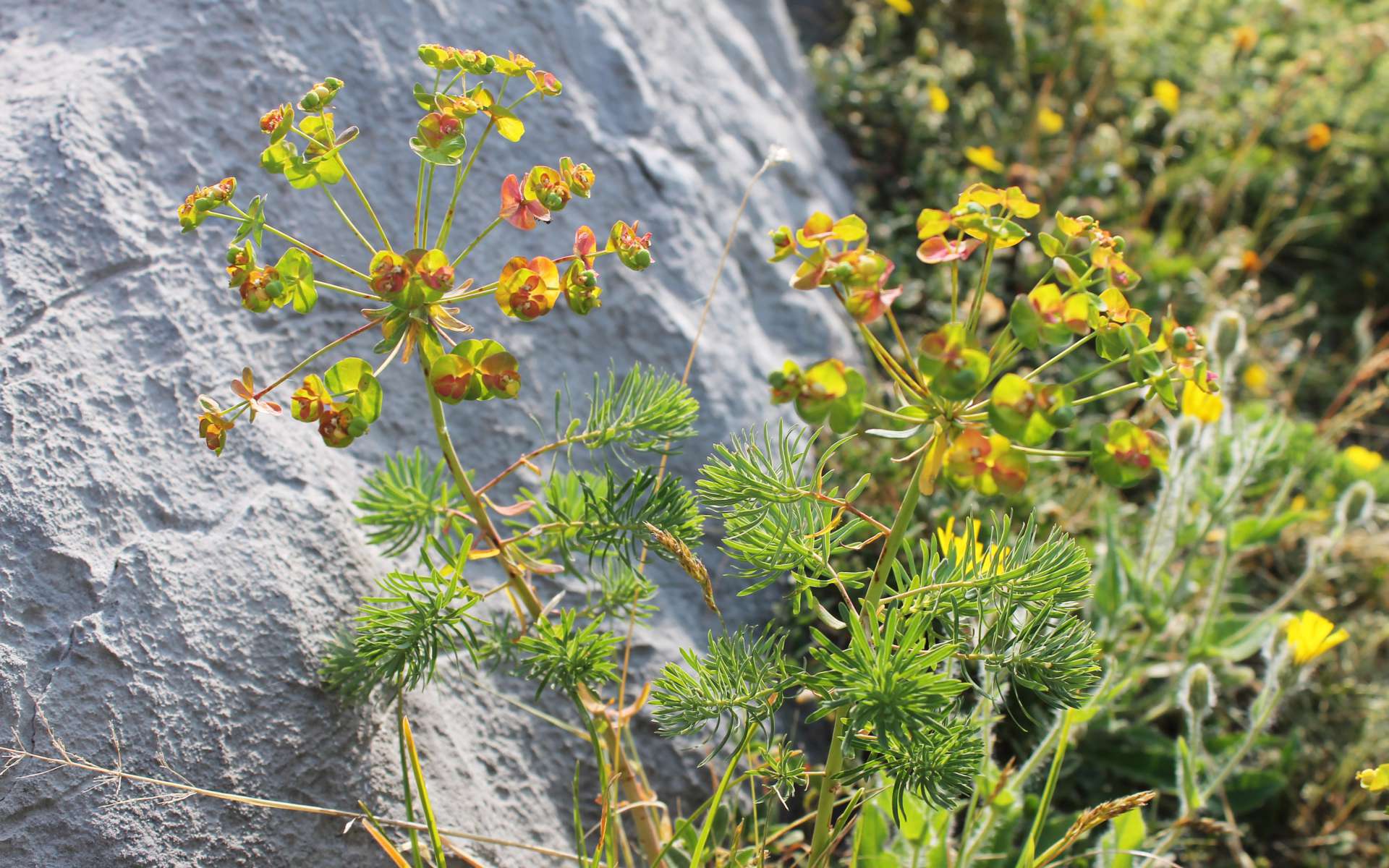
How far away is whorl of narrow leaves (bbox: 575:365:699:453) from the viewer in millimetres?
1322

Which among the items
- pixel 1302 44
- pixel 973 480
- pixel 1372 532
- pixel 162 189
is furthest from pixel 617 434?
pixel 1302 44

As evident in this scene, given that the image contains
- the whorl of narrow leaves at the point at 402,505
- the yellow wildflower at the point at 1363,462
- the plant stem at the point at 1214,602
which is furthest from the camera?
the yellow wildflower at the point at 1363,462

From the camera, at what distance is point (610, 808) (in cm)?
134

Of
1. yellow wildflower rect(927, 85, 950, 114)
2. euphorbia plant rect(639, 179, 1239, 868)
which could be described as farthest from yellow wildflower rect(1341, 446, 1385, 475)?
euphorbia plant rect(639, 179, 1239, 868)

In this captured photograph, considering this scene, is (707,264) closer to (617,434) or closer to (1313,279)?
(617,434)

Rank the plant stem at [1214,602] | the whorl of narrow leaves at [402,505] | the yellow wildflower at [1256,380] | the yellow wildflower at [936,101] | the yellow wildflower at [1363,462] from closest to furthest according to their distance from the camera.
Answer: the whorl of narrow leaves at [402,505] < the plant stem at [1214,602] < the yellow wildflower at [1363,462] < the yellow wildflower at [1256,380] < the yellow wildflower at [936,101]

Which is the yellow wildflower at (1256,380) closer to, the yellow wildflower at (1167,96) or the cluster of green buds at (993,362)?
the yellow wildflower at (1167,96)

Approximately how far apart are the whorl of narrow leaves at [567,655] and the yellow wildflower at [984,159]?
7.34 ft

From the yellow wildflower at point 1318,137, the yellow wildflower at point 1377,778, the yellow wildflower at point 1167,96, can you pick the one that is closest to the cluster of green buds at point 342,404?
the yellow wildflower at point 1377,778

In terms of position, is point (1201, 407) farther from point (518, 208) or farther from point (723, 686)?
point (518, 208)

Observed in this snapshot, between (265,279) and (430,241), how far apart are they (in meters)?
1.05

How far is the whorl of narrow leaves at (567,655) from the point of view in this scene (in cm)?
129

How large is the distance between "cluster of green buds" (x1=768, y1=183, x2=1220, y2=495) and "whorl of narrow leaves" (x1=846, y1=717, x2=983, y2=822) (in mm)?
280

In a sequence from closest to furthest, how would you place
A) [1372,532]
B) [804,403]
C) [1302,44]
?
1. [804,403]
2. [1372,532]
3. [1302,44]
